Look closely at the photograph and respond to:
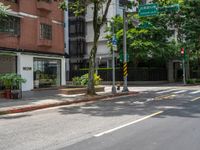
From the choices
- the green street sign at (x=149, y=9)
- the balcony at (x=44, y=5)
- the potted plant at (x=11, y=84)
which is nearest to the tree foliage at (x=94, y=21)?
the green street sign at (x=149, y=9)

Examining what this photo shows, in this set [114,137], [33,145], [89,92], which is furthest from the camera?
[89,92]

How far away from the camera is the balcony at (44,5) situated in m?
30.7

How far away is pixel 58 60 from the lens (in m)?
33.9

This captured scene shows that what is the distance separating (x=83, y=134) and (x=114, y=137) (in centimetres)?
101

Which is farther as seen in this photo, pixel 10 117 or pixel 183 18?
pixel 183 18

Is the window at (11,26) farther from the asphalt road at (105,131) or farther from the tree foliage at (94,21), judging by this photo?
the asphalt road at (105,131)

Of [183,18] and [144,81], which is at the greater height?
[183,18]

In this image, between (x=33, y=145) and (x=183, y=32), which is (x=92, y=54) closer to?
(x=33, y=145)

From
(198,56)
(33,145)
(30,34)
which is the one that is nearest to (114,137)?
(33,145)

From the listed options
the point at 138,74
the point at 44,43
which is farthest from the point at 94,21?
the point at 138,74

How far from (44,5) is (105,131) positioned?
22.5 metres

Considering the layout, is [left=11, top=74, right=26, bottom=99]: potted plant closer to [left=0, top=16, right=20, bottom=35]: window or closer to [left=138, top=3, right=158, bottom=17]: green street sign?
[left=0, top=16, right=20, bottom=35]: window

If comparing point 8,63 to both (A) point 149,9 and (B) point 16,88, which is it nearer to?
(B) point 16,88

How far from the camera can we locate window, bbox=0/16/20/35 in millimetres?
27406
